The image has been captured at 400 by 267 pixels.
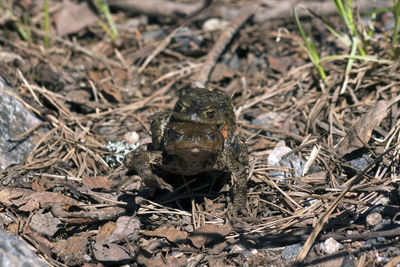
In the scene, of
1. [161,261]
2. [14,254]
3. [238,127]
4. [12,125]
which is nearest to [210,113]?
[238,127]

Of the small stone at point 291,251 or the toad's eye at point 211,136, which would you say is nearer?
the small stone at point 291,251

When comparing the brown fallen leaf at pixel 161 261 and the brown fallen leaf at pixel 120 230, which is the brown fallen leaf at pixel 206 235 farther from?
the brown fallen leaf at pixel 120 230

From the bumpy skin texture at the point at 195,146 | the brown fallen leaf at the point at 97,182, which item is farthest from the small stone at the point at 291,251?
the brown fallen leaf at the point at 97,182

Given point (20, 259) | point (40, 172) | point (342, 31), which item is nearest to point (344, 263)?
point (20, 259)

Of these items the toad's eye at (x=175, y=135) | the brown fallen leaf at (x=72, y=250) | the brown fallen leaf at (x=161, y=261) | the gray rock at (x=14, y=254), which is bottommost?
the brown fallen leaf at (x=161, y=261)

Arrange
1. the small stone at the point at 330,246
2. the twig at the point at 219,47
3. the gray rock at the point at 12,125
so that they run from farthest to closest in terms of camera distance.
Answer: the twig at the point at 219,47
the gray rock at the point at 12,125
the small stone at the point at 330,246

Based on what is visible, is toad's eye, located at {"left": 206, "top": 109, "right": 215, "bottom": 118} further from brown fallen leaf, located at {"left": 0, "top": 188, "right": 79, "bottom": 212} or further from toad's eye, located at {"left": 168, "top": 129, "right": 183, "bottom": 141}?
brown fallen leaf, located at {"left": 0, "top": 188, "right": 79, "bottom": 212}
